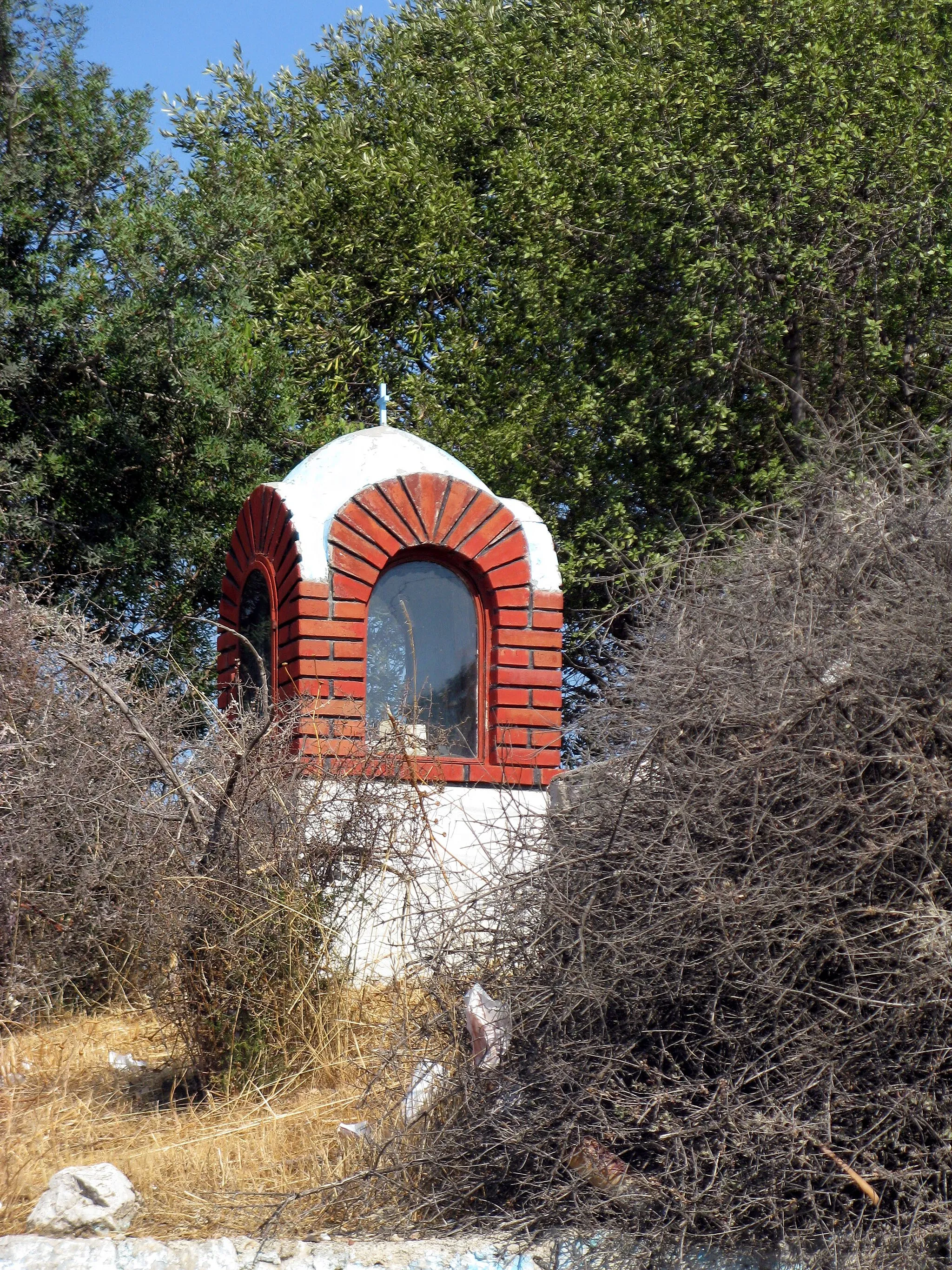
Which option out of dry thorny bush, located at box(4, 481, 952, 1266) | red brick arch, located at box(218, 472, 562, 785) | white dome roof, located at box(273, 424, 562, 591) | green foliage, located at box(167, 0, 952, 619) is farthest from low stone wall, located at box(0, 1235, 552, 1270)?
green foliage, located at box(167, 0, 952, 619)

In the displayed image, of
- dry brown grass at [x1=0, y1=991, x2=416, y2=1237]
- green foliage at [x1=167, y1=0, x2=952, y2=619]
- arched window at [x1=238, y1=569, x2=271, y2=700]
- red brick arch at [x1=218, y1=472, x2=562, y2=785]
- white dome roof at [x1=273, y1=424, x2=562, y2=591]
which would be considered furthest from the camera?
green foliage at [x1=167, y1=0, x2=952, y2=619]

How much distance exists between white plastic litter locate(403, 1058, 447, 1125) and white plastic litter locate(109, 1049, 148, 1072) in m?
1.69

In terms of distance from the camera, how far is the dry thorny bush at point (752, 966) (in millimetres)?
3703

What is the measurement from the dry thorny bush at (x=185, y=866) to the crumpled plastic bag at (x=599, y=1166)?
4.44 feet

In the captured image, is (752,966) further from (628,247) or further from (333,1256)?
(628,247)

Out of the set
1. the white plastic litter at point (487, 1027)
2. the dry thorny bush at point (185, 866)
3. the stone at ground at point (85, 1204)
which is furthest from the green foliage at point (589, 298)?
the stone at ground at point (85, 1204)

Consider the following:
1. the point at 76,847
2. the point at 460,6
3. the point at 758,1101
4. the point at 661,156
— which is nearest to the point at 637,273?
the point at 661,156

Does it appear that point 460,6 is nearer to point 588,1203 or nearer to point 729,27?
point 729,27

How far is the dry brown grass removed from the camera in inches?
166

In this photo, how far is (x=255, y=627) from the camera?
24.5ft

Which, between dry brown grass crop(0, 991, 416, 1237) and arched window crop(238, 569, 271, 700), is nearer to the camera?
dry brown grass crop(0, 991, 416, 1237)

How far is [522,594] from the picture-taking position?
6984mm

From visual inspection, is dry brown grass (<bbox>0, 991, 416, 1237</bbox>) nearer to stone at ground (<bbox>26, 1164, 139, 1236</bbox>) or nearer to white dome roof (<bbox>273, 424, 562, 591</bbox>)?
stone at ground (<bbox>26, 1164, 139, 1236</bbox>)

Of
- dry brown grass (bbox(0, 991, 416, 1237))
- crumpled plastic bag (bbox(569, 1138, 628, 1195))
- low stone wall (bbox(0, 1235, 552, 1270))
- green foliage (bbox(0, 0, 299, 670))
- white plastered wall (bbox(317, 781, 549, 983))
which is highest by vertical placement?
green foliage (bbox(0, 0, 299, 670))
